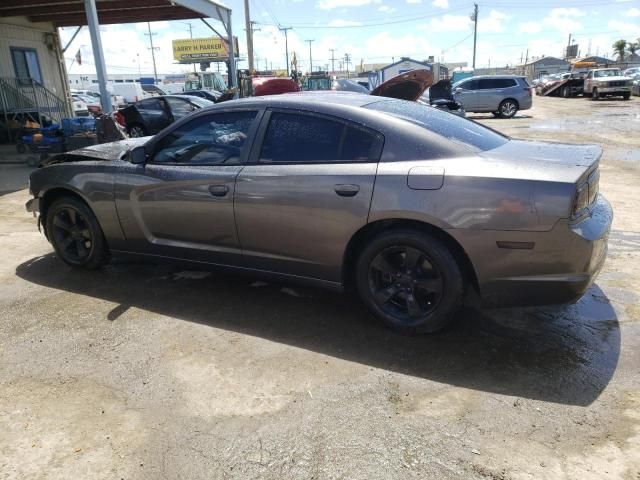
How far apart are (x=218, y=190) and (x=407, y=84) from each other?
1003cm

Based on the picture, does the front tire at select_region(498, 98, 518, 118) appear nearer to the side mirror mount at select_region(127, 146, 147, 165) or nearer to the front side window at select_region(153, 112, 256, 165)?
the front side window at select_region(153, 112, 256, 165)

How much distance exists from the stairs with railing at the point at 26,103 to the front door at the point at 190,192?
13587 mm

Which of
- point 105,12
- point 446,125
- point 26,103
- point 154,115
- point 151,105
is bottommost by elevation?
point 154,115

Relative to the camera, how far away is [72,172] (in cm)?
439

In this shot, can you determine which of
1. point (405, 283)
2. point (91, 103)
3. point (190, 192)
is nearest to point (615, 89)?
point (91, 103)

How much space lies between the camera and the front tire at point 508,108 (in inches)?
803

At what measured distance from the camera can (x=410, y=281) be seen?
3275 mm

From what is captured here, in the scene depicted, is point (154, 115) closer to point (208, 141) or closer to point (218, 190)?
point (208, 141)

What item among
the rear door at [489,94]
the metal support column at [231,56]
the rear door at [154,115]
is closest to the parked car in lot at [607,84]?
the rear door at [489,94]

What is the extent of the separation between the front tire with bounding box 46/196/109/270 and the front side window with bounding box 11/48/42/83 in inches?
552

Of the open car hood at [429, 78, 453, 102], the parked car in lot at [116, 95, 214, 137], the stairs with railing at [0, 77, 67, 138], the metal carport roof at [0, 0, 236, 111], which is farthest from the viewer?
the open car hood at [429, 78, 453, 102]

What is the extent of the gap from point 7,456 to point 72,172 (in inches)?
105

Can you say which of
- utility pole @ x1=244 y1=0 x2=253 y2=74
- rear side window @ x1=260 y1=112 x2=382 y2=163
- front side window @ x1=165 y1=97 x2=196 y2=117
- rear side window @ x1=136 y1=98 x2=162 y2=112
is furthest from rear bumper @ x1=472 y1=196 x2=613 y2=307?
utility pole @ x1=244 y1=0 x2=253 y2=74

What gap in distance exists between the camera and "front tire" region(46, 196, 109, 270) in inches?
175
